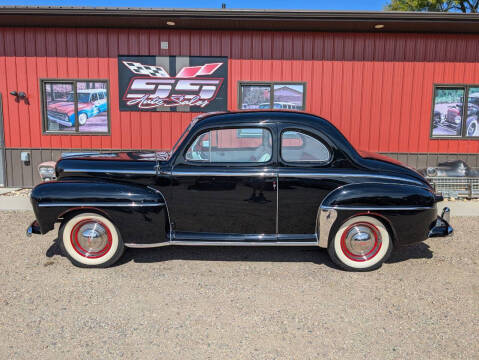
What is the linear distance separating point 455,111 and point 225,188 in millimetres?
7174

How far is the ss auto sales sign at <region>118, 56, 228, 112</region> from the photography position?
25.9ft

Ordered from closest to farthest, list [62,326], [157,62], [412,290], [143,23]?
[62,326], [412,290], [143,23], [157,62]

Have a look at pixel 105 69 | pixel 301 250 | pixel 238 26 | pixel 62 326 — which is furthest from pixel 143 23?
pixel 62 326

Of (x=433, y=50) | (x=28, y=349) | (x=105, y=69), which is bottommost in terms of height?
(x=28, y=349)

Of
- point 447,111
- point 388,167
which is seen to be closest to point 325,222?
point 388,167

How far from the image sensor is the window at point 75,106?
26.3 feet

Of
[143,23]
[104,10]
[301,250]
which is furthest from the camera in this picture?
[143,23]

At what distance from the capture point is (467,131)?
27.2 ft

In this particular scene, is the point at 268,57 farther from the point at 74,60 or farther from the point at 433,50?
the point at 74,60

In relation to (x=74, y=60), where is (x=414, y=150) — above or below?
below

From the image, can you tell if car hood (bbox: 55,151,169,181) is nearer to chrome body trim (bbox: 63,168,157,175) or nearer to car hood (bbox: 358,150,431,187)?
chrome body trim (bbox: 63,168,157,175)

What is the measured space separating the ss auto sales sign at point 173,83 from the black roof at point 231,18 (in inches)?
29.7

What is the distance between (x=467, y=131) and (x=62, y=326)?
9.15 metres

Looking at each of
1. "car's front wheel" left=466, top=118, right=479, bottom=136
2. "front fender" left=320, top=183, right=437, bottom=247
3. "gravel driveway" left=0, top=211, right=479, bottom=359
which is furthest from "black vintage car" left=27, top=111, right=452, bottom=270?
"car's front wheel" left=466, top=118, right=479, bottom=136
